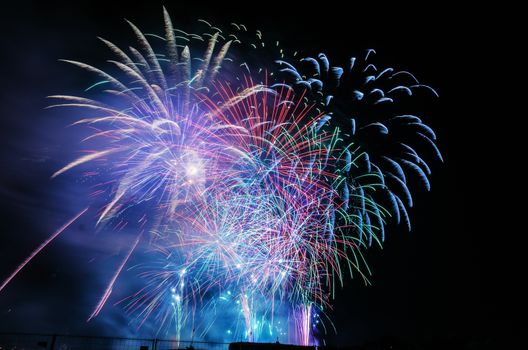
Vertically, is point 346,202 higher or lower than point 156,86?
lower

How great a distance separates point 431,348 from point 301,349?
13.8 meters

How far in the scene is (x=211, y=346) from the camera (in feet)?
59.5

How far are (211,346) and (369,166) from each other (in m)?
12.0

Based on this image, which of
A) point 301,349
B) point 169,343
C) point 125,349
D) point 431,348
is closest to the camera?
point 125,349

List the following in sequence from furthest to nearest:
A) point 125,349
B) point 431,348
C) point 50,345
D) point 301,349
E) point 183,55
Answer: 1. point 431,348
2. point 301,349
3. point 183,55
4. point 125,349
5. point 50,345

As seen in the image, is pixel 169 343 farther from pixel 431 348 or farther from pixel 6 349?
pixel 431 348

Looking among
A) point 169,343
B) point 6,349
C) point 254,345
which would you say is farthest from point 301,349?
point 6,349

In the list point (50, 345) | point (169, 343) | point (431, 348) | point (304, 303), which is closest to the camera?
point (50, 345)

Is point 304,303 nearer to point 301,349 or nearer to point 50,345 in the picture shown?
point 301,349

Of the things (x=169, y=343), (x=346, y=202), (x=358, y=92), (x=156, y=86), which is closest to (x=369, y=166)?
(x=346, y=202)

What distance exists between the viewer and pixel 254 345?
57.3 ft

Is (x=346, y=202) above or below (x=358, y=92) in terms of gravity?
below

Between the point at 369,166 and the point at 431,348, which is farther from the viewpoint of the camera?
the point at 431,348

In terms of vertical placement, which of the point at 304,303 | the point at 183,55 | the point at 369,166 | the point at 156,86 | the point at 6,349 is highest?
the point at 183,55
